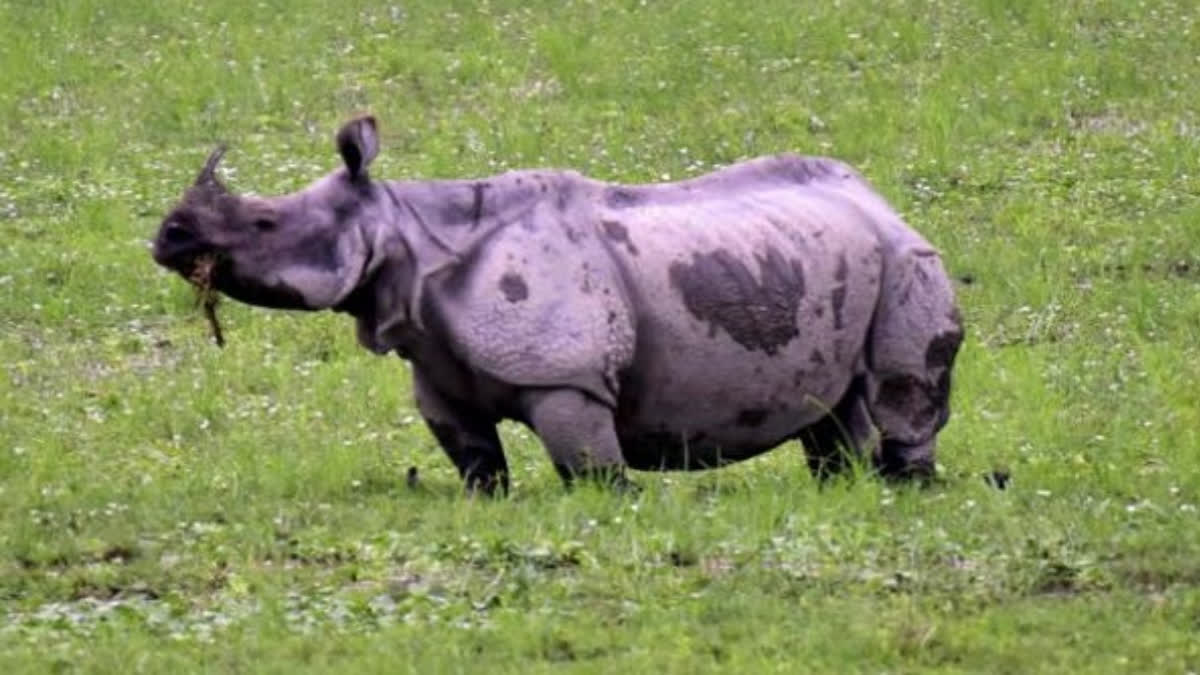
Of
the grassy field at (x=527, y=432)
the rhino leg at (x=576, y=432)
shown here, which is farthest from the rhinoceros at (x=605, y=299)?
the grassy field at (x=527, y=432)

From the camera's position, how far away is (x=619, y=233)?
11.7 m

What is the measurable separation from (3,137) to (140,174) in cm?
→ 158

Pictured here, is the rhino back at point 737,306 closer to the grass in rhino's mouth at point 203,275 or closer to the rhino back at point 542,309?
the rhino back at point 542,309

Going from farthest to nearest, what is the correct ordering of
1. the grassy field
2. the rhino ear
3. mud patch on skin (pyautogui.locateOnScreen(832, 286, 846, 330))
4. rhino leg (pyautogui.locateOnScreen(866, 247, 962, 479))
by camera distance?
rhino leg (pyautogui.locateOnScreen(866, 247, 962, 479)), mud patch on skin (pyautogui.locateOnScreen(832, 286, 846, 330)), the rhino ear, the grassy field

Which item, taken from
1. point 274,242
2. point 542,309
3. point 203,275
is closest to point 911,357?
point 542,309

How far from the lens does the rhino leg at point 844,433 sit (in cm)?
1223

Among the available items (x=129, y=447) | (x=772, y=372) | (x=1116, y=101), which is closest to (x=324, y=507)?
(x=772, y=372)

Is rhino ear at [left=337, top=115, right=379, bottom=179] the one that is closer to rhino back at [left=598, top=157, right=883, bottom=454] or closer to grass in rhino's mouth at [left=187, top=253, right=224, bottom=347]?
grass in rhino's mouth at [left=187, top=253, right=224, bottom=347]

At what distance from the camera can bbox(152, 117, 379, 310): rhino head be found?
11.4 metres

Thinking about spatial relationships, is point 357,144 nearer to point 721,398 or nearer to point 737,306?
point 737,306

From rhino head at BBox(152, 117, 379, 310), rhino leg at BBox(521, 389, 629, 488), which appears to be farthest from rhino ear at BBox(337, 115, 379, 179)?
rhino leg at BBox(521, 389, 629, 488)

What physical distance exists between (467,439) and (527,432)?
2755mm

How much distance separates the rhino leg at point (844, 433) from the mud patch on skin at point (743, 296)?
539 millimetres

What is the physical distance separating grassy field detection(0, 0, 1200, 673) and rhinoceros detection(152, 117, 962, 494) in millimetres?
310
